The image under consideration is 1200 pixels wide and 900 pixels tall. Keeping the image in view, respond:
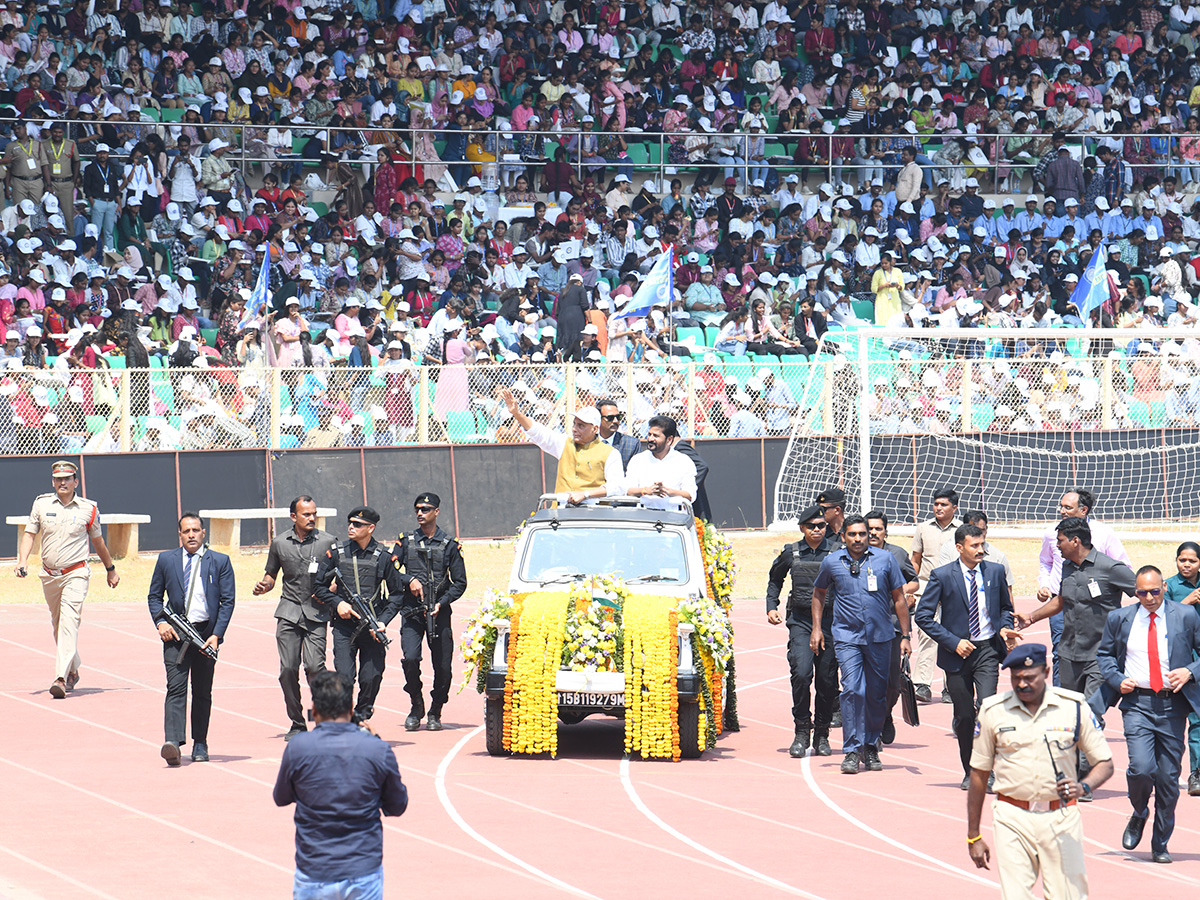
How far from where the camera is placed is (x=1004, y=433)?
2722cm

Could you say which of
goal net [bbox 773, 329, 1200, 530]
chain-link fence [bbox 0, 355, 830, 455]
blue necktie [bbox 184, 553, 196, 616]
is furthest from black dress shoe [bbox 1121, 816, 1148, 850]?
goal net [bbox 773, 329, 1200, 530]

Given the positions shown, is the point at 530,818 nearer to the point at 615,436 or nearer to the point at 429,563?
the point at 429,563

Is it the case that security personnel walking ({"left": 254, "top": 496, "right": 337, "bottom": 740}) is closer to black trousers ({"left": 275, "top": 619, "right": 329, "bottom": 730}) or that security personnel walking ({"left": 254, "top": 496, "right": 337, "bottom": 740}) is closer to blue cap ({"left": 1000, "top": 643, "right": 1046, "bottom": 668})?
black trousers ({"left": 275, "top": 619, "right": 329, "bottom": 730})

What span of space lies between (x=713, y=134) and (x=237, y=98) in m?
8.60

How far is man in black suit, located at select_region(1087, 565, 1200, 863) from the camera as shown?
394 inches

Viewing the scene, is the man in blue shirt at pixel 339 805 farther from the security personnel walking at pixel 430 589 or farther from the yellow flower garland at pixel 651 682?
the security personnel walking at pixel 430 589

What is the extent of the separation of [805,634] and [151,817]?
4824 millimetres

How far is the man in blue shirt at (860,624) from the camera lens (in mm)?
12383

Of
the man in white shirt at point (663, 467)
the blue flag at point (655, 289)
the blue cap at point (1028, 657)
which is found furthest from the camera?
the blue flag at point (655, 289)

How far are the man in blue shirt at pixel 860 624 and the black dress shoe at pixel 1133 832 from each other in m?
2.48

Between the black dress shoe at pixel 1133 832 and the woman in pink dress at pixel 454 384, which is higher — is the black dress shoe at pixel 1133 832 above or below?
below

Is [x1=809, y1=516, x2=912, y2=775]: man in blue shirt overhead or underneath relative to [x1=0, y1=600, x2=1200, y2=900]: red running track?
overhead

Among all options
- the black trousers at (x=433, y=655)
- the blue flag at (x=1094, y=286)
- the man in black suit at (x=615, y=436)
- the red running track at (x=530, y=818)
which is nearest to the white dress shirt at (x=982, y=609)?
the red running track at (x=530, y=818)

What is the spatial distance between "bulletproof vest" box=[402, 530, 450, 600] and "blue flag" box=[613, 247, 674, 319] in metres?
13.2
